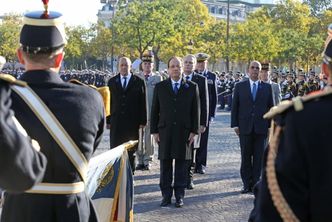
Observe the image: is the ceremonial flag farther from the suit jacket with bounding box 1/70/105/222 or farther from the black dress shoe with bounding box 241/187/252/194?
the black dress shoe with bounding box 241/187/252/194

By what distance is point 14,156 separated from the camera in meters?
2.45

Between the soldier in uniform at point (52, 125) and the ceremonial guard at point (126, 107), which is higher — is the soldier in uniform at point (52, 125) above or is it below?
above

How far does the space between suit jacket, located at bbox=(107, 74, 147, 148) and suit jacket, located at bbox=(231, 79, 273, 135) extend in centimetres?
158

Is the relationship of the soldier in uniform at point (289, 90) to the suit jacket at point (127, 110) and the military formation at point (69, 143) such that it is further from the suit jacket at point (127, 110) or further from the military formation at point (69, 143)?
the military formation at point (69, 143)

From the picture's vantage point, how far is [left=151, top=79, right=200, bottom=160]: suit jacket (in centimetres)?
841

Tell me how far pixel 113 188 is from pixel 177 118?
3.15 meters

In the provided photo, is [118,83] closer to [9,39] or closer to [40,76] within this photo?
[40,76]

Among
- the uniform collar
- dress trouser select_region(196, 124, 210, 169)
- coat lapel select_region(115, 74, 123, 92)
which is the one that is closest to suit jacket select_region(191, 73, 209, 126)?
dress trouser select_region(196, 124, 210, 169)

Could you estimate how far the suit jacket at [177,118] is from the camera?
8.41 metres

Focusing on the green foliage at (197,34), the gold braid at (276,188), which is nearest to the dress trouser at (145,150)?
the gold braid at (276,188)

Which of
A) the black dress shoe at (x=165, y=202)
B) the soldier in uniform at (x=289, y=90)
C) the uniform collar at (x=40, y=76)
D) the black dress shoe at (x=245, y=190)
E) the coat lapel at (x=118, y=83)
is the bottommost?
the soldier in uniform at (x=289, y=90)

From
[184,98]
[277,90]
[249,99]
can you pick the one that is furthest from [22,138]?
[277,90]

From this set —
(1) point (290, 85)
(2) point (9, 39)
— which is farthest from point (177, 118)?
(2) point (9, 39)

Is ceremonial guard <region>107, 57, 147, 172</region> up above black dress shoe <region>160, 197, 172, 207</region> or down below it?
above
